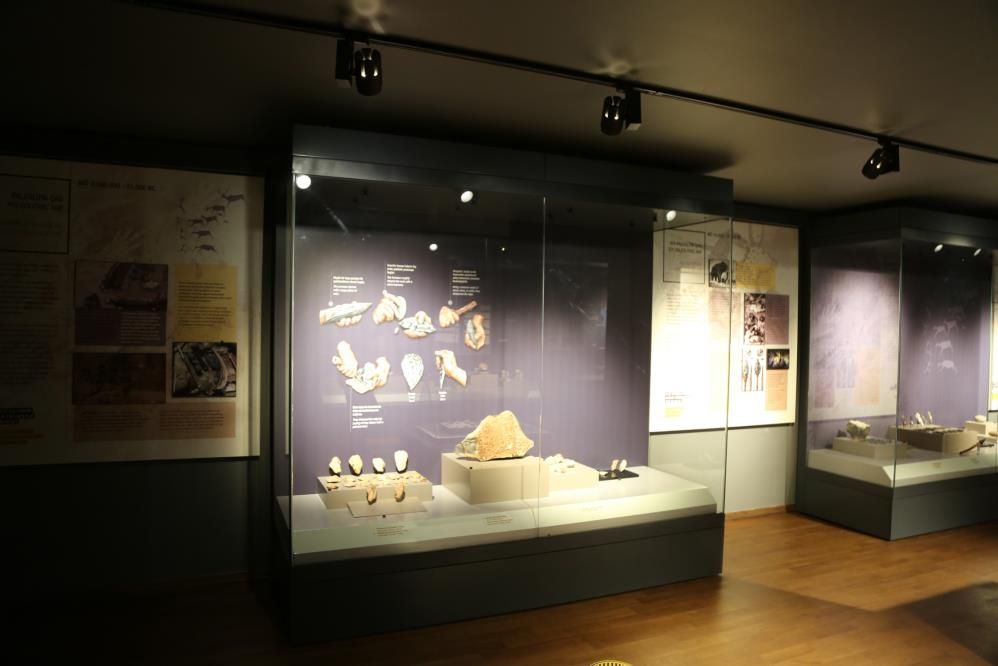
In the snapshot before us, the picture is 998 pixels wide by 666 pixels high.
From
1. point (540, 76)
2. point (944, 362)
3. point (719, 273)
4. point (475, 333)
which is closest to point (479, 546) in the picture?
point (475, 333)

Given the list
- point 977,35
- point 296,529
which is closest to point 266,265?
point 296,529

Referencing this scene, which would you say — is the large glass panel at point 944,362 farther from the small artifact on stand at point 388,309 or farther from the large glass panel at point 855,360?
the small artifact on stand at point 388,309

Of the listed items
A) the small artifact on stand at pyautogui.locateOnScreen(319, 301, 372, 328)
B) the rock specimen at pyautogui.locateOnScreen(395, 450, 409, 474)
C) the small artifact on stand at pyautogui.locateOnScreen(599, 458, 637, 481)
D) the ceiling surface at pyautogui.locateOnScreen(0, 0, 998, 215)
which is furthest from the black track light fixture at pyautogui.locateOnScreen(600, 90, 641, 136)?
the small artifact on stand at pyautogui.locateOnScreen(599, 458, 637, 481)

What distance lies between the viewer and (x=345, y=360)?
11.2 ft

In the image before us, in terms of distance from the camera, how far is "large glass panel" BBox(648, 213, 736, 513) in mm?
4129

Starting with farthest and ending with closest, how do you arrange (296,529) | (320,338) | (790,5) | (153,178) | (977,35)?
(153,178)
(320,338)
(296,529)
(977,35)
(790,5)

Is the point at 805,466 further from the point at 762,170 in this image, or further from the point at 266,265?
the point at 266,265

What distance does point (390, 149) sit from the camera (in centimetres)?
326

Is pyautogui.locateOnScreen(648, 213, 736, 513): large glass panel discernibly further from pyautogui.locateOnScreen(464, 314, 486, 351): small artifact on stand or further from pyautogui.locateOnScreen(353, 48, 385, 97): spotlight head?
pyautogui.locateOnScreen(353, 48, 385, 97): spotlight head

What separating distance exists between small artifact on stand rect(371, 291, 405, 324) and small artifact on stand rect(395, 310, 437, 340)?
4 centimetres

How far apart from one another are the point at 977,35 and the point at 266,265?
11.7ft

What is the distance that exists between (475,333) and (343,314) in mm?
732

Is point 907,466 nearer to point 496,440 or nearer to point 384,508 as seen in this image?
point 496,440

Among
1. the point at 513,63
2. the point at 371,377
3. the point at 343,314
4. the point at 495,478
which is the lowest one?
the point at 495,478
